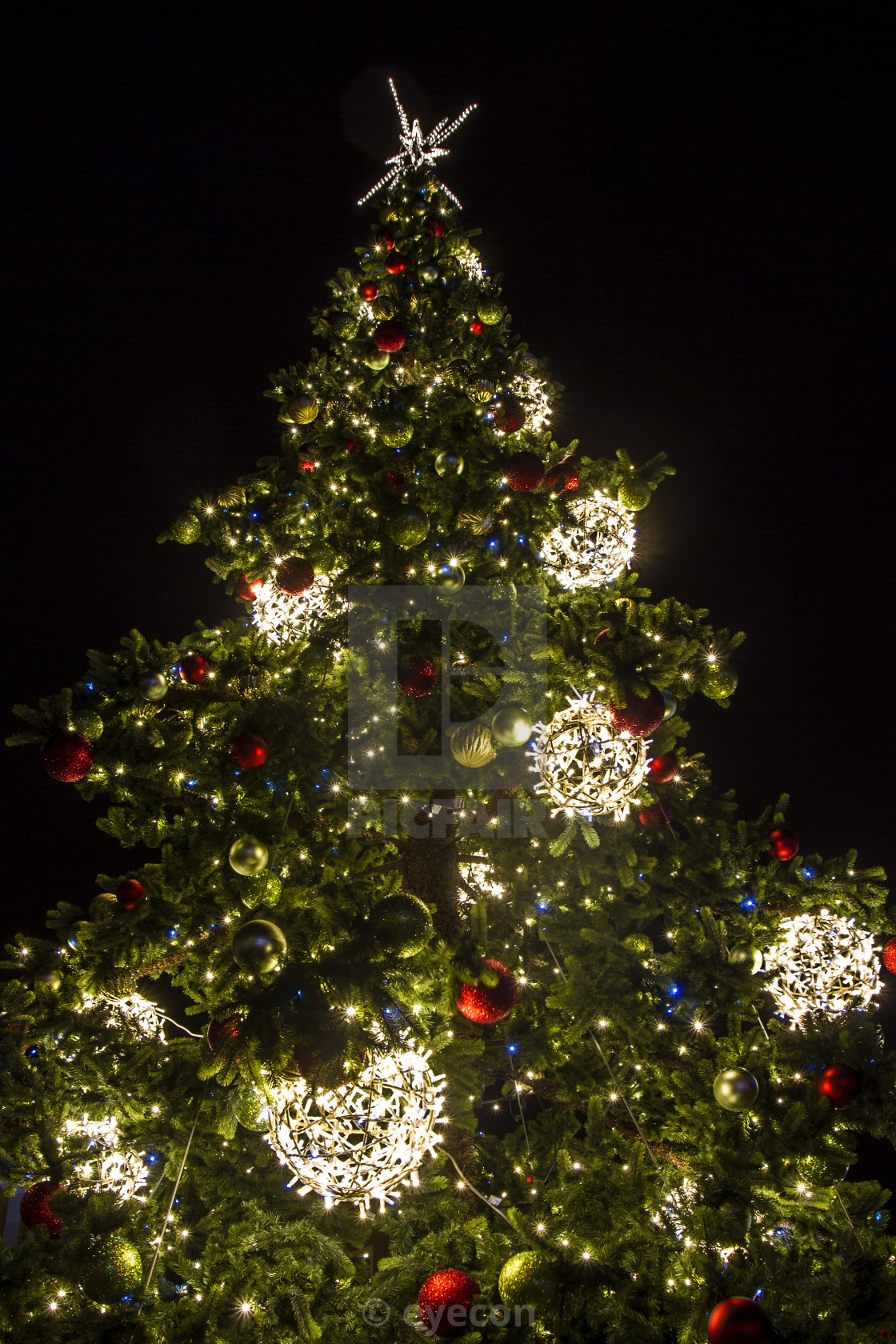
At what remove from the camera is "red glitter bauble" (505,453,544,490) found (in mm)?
2590

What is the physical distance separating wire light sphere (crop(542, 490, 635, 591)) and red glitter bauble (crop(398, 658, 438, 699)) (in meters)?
0.77

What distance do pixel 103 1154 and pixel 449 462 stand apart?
310 cm

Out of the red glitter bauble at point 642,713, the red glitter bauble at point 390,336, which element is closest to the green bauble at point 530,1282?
the red glitter bauble at point 642,713

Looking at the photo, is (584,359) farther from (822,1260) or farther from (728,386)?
(822,1260)

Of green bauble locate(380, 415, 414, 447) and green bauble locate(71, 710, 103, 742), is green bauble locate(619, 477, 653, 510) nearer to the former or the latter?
green bauble locate(380, 415, 414, 447)

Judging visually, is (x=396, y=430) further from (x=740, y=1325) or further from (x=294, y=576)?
(x=740, y=1325)

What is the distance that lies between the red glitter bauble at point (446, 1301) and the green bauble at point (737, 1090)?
91 centimetres

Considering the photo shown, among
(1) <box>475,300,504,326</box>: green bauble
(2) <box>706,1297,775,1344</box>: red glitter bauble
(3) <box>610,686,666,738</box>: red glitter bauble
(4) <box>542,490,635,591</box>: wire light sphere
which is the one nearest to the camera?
(2) <box>706,1297,775,1344</box>: red glitter bauble

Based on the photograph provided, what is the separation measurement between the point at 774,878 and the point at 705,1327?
165 cm

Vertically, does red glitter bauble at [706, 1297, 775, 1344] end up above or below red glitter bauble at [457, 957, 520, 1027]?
below

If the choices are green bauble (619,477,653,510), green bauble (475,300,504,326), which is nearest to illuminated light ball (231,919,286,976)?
green bauble (619,477,653,510)

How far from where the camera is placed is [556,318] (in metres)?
4.26

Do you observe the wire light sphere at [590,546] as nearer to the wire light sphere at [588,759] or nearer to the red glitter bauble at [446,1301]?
the wire light sphere at [588,759]

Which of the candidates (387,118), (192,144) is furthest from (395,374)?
(192,144)
